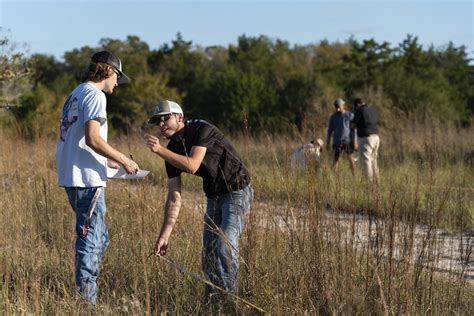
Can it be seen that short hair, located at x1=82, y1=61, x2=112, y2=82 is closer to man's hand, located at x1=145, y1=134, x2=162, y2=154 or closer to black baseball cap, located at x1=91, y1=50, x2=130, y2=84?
black baseball cap, located at x1=91, y1=50, x2=130, y2=84

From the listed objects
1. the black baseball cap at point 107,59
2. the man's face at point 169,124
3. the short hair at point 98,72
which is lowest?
the man's face at point 169,124

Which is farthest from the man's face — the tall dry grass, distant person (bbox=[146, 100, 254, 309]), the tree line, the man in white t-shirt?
the tree line

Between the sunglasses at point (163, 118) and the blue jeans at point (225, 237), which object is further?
the sunglasses at point (163, 118)

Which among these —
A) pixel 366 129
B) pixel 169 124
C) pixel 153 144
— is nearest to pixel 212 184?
pixel 169 124

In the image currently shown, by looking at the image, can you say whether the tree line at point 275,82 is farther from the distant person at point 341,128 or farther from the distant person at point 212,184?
the distant person at point 212,184

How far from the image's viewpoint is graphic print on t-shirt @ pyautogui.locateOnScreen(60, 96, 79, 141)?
427 centimetres

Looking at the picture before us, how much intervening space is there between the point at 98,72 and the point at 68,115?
1.11ft

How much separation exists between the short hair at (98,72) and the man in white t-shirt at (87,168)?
0.25ft

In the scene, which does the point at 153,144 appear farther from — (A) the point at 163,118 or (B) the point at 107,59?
(B) the point at 107,59

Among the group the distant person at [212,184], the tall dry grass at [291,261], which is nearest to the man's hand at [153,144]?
the distant person at [212,184]

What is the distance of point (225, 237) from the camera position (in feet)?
13.3

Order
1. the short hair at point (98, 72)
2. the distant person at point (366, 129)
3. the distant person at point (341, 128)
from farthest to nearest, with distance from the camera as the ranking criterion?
the distant person at point (341, 128)
the distant person at point (366, 129)
the short hair at point (98, 72)

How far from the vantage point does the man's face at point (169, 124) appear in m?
4.30

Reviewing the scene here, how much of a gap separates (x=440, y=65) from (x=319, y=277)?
44877mm
